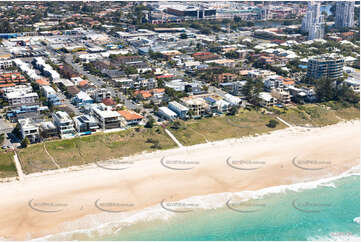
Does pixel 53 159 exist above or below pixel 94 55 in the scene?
below

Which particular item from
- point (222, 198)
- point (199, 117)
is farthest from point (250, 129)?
point (222, 198)

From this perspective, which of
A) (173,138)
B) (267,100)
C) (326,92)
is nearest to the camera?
(173,138)

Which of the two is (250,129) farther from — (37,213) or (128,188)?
(37,213)

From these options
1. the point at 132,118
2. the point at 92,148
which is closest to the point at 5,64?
the point at 132,118

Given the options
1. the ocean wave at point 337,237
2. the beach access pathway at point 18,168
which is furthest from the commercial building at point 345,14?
the beach access pathway at point 18,168

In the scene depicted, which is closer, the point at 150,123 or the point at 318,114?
the point at 150,123

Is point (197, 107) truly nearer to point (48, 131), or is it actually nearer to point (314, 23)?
point (48, 131)
